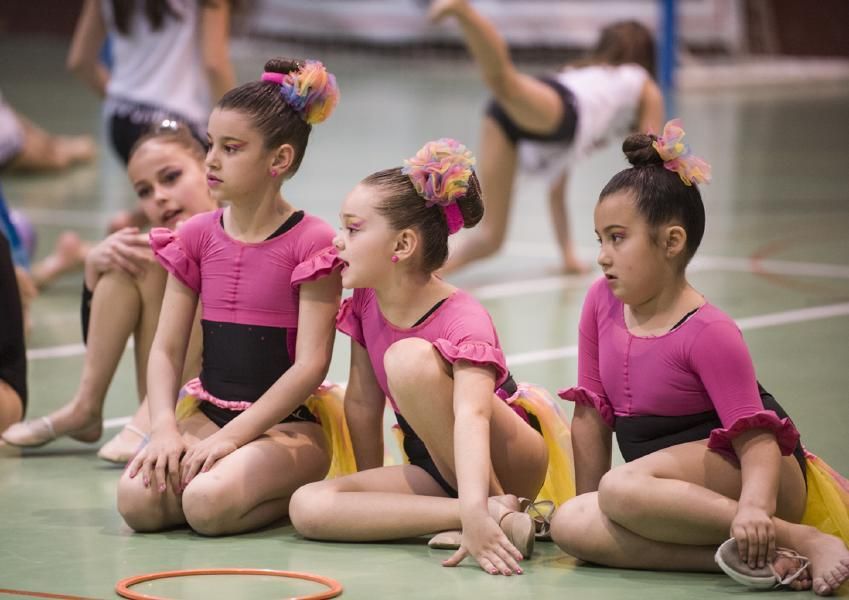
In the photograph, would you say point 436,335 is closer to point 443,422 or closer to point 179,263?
point 443,422

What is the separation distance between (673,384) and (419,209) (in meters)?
0.64

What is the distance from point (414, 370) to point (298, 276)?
419 mm

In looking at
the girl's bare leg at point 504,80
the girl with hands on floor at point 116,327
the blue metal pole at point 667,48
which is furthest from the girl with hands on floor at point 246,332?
the blue metal pole at point 667,48

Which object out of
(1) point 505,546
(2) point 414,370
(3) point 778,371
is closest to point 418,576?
(1) point 505,546

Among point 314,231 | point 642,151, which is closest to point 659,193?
point 642,151

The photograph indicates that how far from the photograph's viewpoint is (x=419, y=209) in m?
3.12

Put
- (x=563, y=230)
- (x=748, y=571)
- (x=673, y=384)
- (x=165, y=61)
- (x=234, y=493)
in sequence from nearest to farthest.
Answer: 1. (x=748, y=571)
2. (x=673, y=384)
3. (x=234, y=493)
4. (x=165, y=61)
5. (x=563, y=230)

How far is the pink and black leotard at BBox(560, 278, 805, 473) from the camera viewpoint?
285 cm

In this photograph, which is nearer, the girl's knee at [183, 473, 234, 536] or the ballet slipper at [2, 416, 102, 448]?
the girl's knee at [183, 473, 234, 536]

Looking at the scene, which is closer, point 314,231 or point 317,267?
point 317,267

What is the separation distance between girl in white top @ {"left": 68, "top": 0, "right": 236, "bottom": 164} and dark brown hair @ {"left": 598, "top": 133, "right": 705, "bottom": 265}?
2695 millimetres

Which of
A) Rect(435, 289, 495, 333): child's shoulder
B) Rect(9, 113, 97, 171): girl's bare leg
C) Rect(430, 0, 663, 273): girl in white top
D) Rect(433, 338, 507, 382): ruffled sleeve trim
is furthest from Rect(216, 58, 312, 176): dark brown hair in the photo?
Rect(9, 113, 97, 171): girl's bare leg

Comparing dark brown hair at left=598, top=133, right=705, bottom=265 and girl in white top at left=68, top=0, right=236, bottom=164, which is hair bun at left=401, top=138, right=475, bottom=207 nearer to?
dark brown hair at left=598, top=133, right=705, bottom=265

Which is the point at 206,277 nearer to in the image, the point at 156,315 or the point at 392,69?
the point at 156,315
